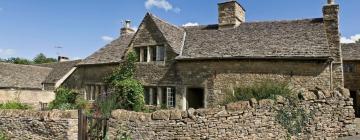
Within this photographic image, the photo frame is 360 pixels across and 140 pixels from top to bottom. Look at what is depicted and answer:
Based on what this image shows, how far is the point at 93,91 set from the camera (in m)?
23.1

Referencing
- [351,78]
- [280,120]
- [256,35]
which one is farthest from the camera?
[351,78]

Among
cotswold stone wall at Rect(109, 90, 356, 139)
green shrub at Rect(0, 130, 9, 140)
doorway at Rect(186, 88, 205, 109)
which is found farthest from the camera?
doorway at Rect(186, 88, 205, 109)

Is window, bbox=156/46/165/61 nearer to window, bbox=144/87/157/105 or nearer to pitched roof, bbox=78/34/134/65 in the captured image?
window, bbox=144/87/157/105

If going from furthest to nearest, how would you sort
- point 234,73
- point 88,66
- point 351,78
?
point 351,78 < point 88,66 < point 234,73

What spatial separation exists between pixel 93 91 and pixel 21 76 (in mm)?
9998

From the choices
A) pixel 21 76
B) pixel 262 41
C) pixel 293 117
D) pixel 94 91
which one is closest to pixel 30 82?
pixel 21 76

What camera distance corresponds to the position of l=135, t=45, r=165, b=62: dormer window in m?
19.5

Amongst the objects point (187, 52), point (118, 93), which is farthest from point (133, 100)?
point (187, 52)

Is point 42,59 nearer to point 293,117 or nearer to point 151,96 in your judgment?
point 151,96

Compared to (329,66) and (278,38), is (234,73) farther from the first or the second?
(329,66)

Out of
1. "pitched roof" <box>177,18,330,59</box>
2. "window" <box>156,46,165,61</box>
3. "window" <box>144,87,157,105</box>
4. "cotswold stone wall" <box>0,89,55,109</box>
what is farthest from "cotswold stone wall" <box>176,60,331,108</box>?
"cotswold stone wall" <box>0,89,55,109</box>

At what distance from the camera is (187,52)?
62.3 ft

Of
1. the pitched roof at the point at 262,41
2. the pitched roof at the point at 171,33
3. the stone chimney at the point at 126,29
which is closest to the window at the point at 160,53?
the pitched roof at the point at 171,33

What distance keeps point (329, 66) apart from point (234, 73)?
489cm
